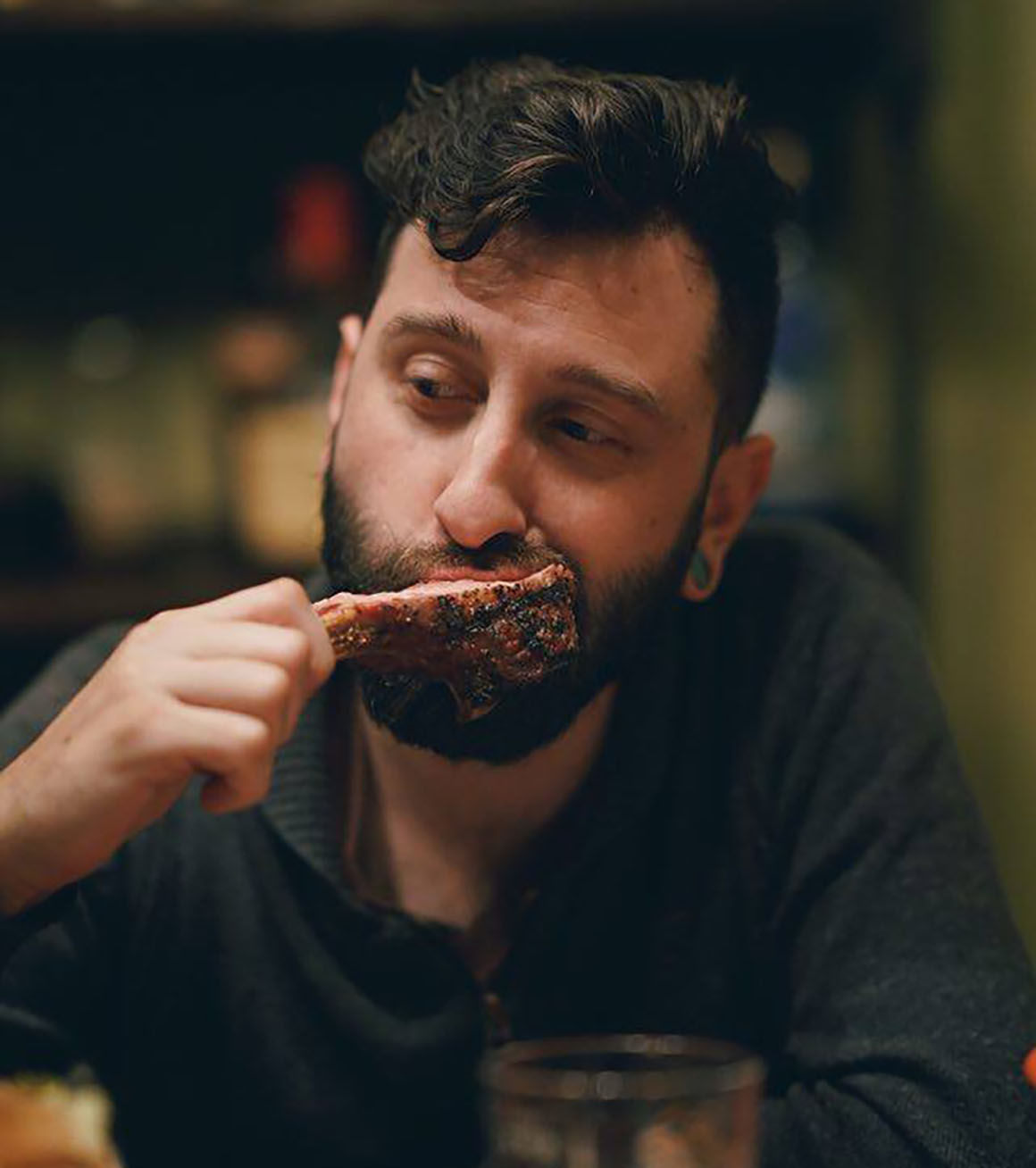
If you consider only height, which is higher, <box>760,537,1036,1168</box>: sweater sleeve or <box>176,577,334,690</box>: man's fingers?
<box>176,577,334,690</box>: man's fingers

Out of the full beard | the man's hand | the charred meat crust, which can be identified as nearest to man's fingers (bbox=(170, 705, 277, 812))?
the man's hand

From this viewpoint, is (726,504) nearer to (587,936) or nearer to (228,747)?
(587,936)

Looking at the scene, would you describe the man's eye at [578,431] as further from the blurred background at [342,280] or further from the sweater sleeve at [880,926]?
the blurred background at [342,280]

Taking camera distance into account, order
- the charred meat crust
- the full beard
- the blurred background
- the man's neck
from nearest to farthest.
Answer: the charred meat crust
the full beard
the man's neck
the blurred background

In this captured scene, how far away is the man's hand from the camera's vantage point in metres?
0.79

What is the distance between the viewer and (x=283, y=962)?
1244 mm

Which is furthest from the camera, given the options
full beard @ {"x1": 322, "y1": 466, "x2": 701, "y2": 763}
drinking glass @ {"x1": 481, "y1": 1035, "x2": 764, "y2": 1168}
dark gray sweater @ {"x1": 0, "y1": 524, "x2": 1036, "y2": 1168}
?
dark gray sweater @ {"x1": 0, "y1": 524, "x2": 1036, "y2": 1168}

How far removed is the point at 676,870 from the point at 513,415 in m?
0.46

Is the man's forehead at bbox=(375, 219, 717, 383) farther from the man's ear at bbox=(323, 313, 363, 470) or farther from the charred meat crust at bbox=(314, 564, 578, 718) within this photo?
the charred meat crust at bbox=(314, 564, 578, 718)

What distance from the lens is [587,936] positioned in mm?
1242

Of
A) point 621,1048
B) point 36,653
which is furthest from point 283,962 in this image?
point 36,653

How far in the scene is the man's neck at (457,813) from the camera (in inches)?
50.6

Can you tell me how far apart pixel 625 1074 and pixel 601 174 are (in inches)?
28.2

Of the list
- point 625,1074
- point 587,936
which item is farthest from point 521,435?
point 625,1074
